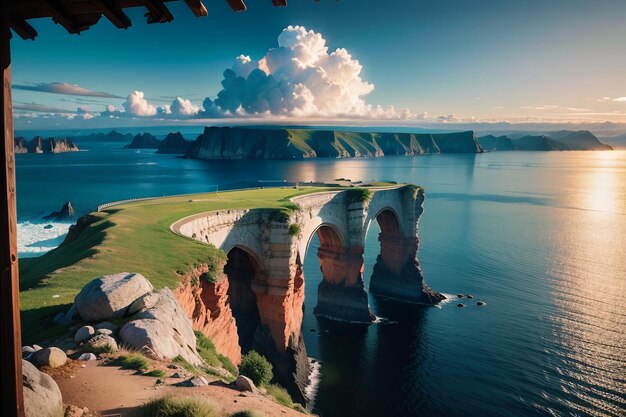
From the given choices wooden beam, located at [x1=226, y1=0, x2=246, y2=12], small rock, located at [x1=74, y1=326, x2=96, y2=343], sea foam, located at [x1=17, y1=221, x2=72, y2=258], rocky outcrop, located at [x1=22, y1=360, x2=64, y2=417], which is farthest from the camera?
sea foam, located at [x1=17, y1=221, x2=72, y2=258]

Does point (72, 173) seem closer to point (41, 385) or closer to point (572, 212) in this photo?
point (572, 212)

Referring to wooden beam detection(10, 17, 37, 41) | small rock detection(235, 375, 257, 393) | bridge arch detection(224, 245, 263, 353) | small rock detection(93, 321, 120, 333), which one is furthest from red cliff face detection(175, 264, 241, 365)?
bridge arch detection(224, 245, 263, 353)

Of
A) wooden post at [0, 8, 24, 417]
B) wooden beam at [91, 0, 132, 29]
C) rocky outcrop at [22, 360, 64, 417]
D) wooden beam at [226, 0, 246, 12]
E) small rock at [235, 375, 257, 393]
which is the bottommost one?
small rock at [235, 375, 257, 393]

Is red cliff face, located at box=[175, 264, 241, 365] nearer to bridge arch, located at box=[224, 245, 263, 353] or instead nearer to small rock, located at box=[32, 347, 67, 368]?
small rock, located at box=[32, 347, 67, 368]

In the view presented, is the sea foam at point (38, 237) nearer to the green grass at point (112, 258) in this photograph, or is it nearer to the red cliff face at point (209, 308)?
the green grass at point (112, 258)

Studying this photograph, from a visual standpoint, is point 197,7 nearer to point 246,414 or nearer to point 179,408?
point 179,408

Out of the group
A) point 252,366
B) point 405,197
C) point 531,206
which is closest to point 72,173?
point 405,197

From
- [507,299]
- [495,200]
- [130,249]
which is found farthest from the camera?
[495,200]
